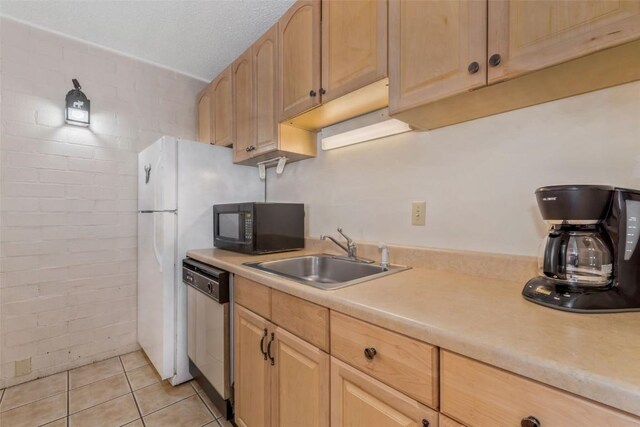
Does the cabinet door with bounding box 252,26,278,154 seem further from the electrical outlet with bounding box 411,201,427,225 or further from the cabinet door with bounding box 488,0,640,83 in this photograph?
the cabinet door with bounding box 488,0,640,83

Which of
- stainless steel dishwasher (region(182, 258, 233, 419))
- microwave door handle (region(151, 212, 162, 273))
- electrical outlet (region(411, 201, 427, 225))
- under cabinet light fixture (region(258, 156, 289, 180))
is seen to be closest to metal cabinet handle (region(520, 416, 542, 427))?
electrical outlet (region(411, 201, 427, 225))

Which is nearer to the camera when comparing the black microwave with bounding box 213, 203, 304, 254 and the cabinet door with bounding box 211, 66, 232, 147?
the black microwave with bounding box 213, 203, 304, 254

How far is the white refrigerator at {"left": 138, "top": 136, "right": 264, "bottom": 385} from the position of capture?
1899 millimetres

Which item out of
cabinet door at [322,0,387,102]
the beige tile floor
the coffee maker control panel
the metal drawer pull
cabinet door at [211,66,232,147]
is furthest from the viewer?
cabinet door at [211,66,232,147]

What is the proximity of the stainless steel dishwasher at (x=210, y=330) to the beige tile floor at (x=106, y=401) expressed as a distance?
124 millimetres

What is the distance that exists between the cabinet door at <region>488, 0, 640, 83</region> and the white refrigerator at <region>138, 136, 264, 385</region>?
1.82 metres

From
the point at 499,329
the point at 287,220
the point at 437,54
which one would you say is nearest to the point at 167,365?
the point at 287,220

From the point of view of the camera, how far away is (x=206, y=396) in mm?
1854

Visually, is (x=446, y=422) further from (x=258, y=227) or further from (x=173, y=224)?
(x=173, y=224)

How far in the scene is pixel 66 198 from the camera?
7.06 ft

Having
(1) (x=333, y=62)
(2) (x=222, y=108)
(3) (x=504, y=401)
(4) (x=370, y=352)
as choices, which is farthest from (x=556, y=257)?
(2) (x=222, y=108)

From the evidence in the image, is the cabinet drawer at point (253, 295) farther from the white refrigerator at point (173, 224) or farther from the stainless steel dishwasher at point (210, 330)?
the white refrigerator at point (173, 224)

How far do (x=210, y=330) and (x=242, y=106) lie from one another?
1.51m

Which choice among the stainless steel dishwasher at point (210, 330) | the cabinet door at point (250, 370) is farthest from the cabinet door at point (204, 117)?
the cabinet door at point (250, 370)
